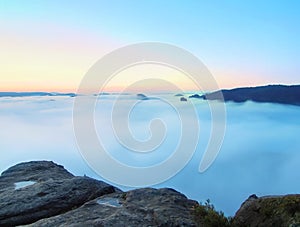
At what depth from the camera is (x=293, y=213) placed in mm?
7312

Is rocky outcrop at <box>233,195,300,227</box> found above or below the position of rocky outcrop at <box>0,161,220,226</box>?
above

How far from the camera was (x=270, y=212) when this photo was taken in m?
7.73

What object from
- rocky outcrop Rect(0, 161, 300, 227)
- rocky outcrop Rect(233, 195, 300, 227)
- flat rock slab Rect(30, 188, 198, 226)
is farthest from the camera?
flat rock slab Rect(30, 188, 198, 226)

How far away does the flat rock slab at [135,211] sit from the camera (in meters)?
8.98

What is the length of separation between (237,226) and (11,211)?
7736 mm

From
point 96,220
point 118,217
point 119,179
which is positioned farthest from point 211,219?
point 119,179

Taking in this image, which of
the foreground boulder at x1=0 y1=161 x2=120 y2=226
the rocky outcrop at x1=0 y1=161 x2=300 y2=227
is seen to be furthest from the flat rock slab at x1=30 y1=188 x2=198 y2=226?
the foreground boulder at x1=0 y1=161 x2=120 y2=226

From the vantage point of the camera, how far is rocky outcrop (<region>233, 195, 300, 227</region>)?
732 centimetres

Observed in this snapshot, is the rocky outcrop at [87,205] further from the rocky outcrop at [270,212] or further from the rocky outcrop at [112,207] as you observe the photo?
the rocky outcrop at [270,212]

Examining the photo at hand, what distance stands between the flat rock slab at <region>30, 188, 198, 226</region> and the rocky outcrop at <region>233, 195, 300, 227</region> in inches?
57.3

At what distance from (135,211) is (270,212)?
3.90 m

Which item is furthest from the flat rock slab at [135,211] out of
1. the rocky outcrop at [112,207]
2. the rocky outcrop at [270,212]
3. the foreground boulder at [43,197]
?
the rocky outcrop at [270,212]

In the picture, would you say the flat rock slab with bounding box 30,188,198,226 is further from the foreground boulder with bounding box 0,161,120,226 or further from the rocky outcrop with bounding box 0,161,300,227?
the foreground boulder with bounding box 0,161,120,226

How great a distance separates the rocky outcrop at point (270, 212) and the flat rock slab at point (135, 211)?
146 cm
